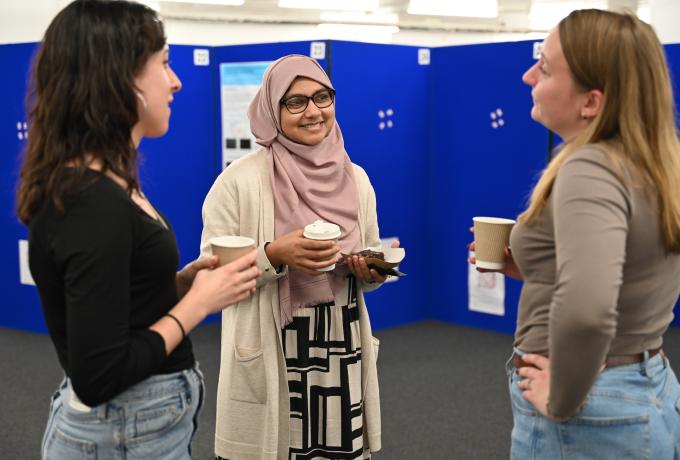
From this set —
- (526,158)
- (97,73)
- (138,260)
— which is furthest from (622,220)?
(526,158)

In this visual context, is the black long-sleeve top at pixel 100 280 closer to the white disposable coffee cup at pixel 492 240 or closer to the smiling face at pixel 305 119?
the white disposable coffee cup at pixel 492 240

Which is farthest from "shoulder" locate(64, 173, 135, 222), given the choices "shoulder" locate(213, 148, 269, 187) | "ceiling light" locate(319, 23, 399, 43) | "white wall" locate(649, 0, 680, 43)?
"ceiling light" locate(319, 23, 399, 43)

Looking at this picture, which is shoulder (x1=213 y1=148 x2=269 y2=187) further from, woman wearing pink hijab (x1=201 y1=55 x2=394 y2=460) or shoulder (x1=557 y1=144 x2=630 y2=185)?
shoulder (x1=557 y1=144 x2=630 y2=185)

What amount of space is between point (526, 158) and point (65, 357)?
11.5 feet

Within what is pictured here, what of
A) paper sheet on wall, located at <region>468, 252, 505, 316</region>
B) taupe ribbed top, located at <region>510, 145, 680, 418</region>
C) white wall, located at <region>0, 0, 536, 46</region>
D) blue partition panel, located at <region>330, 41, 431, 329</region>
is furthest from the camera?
white wall, located at <region>0, 0, 536, 46</region>

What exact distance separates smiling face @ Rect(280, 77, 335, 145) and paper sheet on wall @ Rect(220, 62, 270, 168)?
236 centimetres

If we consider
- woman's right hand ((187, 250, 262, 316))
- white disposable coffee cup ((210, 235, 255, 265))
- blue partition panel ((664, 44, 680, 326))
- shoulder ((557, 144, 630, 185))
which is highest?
blue partition panel ((664, 44, 680, 326))

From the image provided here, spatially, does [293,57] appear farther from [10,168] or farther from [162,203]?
[10,168]

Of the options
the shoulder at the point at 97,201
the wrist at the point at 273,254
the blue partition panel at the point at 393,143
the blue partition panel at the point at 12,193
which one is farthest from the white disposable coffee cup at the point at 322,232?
the blue partition panel at the point at 12,193

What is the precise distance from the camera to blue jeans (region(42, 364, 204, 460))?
Result: 4.09ft

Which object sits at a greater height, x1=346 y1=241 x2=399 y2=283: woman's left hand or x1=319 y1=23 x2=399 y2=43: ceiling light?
x1=319 y1=23 x2=399 y2=43: ceiling light

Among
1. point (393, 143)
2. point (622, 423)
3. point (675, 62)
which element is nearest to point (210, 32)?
point (393, 143)

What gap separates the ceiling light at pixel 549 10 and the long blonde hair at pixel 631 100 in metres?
8.68

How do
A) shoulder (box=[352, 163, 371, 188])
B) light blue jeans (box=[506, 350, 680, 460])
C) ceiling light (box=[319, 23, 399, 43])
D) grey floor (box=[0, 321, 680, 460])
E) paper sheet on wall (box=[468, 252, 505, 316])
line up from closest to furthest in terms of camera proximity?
light blue jeans (box=[506, 350, 680, 460]) → shoulder (box=[352, 163, 371, 188]) → grey floor (box=[0, 321, 680, 460]) → paper sheet on wall (box=[468, 252, 505, 316]) → ceiling light (box=[319, 23, 399, 43])
